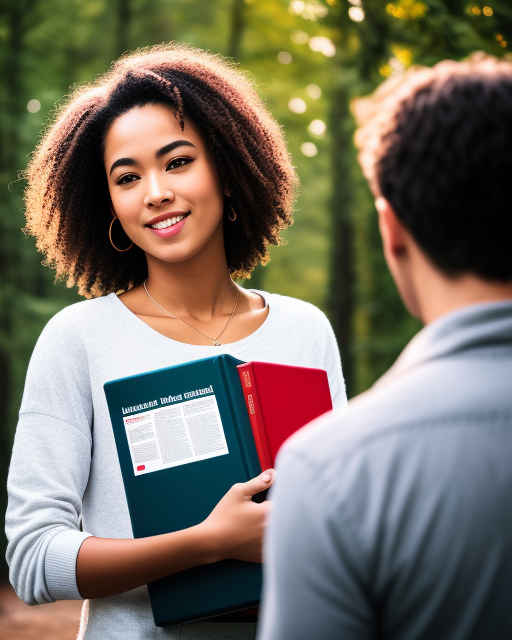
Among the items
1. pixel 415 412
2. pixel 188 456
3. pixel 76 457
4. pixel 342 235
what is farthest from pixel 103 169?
pixel 342 235

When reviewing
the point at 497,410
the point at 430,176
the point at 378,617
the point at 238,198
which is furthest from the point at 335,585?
the point at 238,198

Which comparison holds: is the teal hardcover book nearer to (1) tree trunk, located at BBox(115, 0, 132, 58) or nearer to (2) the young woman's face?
(2) the young woman's face

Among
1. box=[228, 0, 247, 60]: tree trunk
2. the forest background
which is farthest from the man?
box=[228, 0, 247, 60]: tree trunk

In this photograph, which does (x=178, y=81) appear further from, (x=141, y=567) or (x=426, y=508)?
(x=426, y=508)

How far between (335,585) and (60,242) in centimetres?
187

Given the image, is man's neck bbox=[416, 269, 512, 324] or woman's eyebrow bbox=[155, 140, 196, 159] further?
woman's eyebrow bbox=[155, 140, 196, 159]

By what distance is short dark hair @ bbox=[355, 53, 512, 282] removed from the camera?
3.26 ft

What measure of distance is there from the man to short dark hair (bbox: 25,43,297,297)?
136 cm

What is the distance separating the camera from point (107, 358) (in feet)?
6.68

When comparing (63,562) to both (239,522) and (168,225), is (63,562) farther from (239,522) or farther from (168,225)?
(168,225)

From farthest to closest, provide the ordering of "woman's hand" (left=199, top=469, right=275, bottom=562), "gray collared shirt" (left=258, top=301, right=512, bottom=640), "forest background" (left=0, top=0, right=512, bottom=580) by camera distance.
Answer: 1. "forest background" (left=0, top=0, right=512, bottom=580)
2. "woman's hand" (left=199, top=469, right=275, bottom=562)
3. "gray collared shirt" (left=258, top=301, right=512, bottom=640)

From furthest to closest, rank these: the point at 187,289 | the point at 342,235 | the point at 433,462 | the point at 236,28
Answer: the point at 342,235 → the point at 236,28 → the point at 187,289 → the point at 433,462

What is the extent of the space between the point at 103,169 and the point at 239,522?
4.23 feet

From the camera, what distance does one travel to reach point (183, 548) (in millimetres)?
1724
